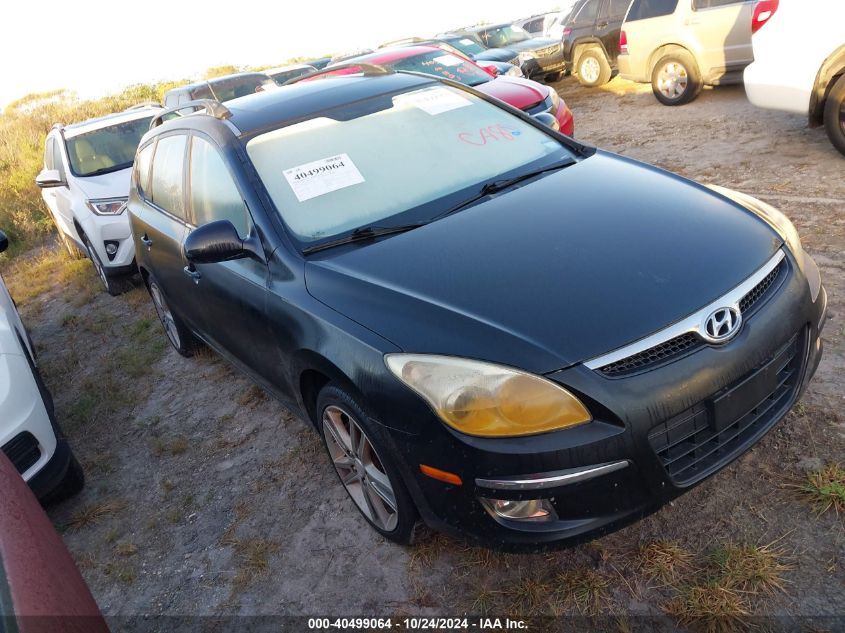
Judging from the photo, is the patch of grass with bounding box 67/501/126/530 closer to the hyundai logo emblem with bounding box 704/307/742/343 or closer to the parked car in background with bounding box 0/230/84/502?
the parked car in background with bounding box 0/230/84/502

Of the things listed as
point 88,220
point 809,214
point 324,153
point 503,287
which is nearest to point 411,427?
point 503,287

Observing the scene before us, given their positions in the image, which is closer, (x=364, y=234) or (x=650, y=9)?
(x=364, y=234)

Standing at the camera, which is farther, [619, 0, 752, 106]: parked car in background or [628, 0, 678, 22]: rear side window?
[628, 0, 678, 22]: rear side window

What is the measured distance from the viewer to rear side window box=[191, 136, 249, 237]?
9.27ft

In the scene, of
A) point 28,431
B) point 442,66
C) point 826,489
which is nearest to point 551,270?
point 826,489

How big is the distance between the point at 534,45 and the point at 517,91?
794 centimetres

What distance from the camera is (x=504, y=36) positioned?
49.5 feet

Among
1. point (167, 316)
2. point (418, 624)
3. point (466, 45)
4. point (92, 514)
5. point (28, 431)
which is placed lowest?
point (92, 514)

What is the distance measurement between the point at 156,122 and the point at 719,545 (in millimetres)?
7194

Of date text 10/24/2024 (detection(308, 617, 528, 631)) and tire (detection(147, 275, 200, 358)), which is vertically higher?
tire (detection(147, 275, 200, 358))

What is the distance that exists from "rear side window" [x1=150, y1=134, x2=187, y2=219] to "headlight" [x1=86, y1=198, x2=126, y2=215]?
237 centimetres

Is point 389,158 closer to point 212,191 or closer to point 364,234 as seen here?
point 364,234

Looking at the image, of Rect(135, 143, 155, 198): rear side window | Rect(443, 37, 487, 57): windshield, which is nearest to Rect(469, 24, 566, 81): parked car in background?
Rect(443, 37, 487, 57): windshield

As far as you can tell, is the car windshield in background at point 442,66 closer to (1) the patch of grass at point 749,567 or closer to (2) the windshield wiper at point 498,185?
(2) the windshield wiper at point 498,185
